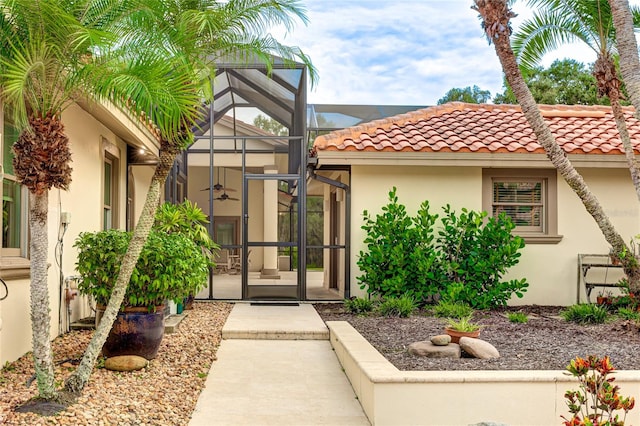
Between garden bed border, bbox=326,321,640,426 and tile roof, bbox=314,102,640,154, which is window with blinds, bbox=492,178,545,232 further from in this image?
garden bed border, bbox=326,321,640,426

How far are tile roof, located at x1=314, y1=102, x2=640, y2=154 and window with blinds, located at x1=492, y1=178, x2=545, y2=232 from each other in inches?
32.9

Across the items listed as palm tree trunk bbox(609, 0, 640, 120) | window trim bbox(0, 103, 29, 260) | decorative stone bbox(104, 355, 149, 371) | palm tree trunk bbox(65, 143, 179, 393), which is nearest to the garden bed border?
palm tree trunk bbox(65, 143, 179, 393)

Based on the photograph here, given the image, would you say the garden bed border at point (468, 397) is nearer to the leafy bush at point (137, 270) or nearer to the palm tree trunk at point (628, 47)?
the leafy bush at point (137, 270)

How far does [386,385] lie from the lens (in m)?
4.82

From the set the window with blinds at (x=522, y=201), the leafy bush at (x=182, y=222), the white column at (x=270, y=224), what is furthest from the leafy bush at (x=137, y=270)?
the window with blinds at (x=522, y=201)

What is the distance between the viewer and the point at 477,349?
622 cm

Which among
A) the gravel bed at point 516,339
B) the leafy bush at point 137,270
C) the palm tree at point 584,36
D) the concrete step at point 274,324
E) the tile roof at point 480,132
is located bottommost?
the concrete step at point 274,324

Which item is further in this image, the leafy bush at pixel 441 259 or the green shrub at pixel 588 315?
the leafy bush at pixel 441 259

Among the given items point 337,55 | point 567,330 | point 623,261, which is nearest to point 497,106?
point 623,261

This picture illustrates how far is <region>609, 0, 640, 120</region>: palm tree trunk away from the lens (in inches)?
303

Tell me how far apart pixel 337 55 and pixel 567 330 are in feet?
50.6

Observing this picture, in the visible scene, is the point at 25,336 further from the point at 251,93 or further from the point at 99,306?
the point at 251,93

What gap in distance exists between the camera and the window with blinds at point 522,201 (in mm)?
11492

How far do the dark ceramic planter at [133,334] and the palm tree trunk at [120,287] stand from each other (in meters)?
1.13
